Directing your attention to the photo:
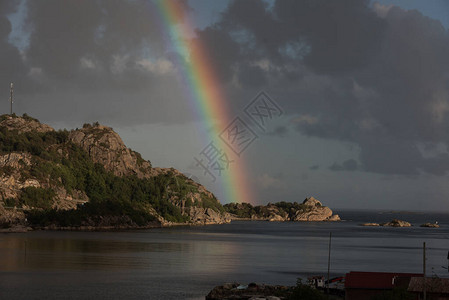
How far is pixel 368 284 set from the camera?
198ft

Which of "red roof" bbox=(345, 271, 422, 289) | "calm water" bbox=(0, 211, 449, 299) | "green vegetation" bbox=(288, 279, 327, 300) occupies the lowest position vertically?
"calm water" bbox=(0, 211, 449, 299)

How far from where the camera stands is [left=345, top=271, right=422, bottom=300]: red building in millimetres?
59781

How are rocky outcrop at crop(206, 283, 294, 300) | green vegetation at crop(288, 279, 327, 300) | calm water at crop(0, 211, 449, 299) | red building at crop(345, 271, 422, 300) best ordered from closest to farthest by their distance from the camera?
green vegetation at crop(288, 279, 327, 300) < red building at crop(345, 271, 422, 300) < rocky outcrop at crop(206, 283, 294, 300) < calm water at crop(0, 211, 449, 299)

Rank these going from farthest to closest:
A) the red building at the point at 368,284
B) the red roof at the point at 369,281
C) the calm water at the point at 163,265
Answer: the calm water at the point at 163,265, the red roof at the point at 369,281, the red building at the point at 368,284

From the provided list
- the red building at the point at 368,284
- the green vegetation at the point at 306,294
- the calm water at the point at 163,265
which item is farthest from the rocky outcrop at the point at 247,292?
the green vegetation at the point at 306,294

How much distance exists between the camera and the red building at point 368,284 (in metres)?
59.8

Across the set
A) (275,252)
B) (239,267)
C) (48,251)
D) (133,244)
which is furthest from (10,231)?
(239,267)

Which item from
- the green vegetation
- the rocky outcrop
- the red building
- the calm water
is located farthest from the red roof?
the calm water

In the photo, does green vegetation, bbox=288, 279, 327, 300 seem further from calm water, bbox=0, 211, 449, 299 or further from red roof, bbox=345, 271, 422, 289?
calm water, bbox=0, 211, 449, 299

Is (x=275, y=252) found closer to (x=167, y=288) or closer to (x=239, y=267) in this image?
(x=239, y=267)

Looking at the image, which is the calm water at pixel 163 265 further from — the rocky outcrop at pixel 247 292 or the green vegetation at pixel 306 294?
the green vegetation at pixel 306 294

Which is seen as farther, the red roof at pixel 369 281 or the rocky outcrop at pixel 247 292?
the rocky outcrop at pixel 247 292

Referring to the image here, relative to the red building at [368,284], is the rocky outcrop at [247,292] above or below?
below

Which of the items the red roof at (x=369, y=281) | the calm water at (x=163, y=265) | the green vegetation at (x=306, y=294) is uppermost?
the red roof at (x=369, y=281)
